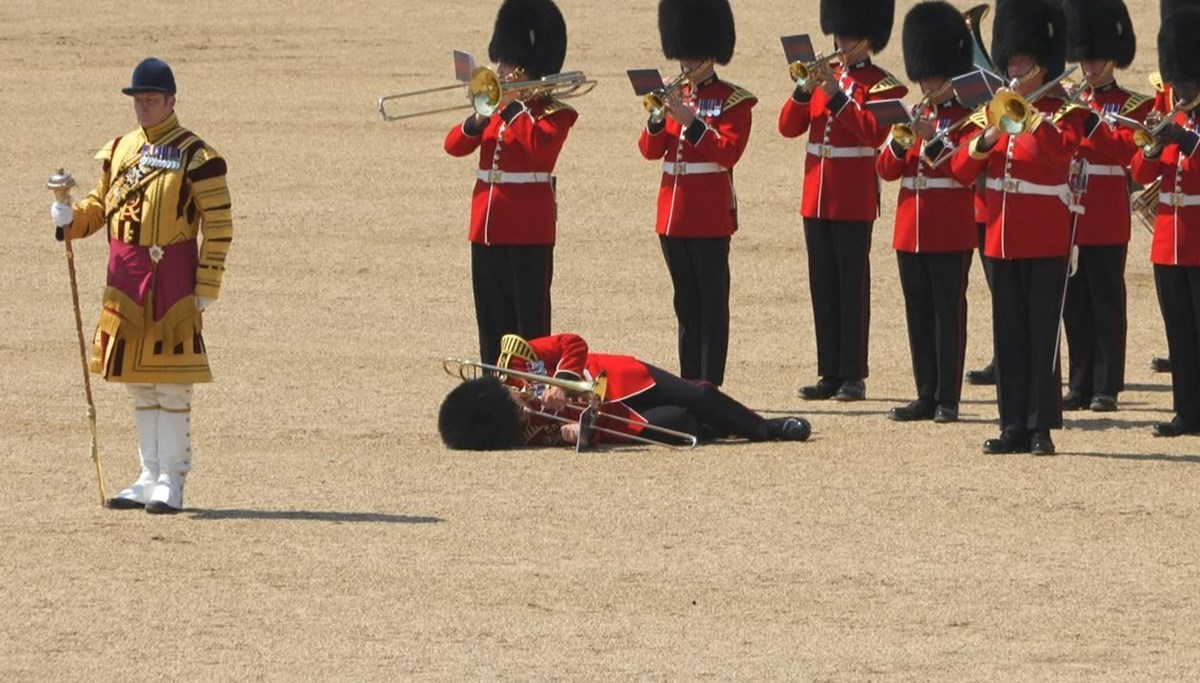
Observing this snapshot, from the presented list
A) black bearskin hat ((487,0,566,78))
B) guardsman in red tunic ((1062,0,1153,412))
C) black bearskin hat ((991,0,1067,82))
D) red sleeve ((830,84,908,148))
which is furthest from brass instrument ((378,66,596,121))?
guardsman in red tunic ((1062,0,1153,412))

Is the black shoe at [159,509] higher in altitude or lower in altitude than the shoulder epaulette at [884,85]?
lower

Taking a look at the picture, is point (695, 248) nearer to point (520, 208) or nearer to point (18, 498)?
point (520, 208)

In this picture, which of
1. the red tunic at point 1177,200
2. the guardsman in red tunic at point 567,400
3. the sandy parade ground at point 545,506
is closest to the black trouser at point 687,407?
the guardsman in red tunic at point 567,400

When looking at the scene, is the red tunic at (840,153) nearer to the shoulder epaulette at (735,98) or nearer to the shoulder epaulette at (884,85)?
the shoulder epaulette at (884,85)

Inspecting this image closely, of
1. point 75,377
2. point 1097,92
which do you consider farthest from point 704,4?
point 75,377

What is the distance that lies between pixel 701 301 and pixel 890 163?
3.43 ft

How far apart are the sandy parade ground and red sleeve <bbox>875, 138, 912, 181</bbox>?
968 millimetres

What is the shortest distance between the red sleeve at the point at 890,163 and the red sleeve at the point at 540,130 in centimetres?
120

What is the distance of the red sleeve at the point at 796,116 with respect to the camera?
10883mm

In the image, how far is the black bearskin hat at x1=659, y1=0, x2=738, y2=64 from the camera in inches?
429

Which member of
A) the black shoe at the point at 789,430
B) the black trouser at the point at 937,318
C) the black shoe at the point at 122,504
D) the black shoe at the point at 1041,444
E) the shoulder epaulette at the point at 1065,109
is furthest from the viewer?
the black trouser at the point at 937,318

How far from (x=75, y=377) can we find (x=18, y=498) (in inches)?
105

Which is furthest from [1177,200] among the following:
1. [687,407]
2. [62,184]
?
[62,184]

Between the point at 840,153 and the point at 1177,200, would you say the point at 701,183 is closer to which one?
the point at 840,153
